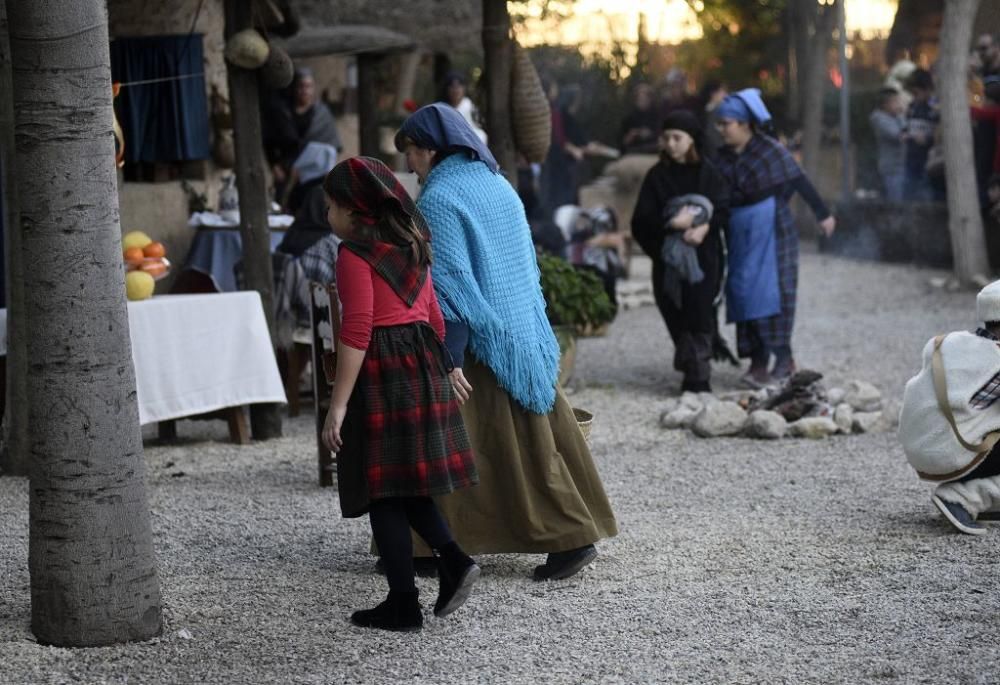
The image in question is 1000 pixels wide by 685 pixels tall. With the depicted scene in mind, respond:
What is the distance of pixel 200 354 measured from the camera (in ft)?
25.6

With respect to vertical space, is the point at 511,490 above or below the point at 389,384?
below

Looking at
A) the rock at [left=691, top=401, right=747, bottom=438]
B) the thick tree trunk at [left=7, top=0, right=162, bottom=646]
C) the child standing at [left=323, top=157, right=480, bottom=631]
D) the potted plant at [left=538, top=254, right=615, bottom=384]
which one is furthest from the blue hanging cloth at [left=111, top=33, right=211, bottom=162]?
the child standing at [left=323, top=157, right=480, bottom=631]

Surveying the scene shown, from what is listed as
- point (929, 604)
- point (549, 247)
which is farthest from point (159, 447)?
point (549, 247)

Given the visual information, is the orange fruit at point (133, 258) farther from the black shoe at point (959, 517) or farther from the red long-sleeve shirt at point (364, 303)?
the black shoe at point (959, 517)

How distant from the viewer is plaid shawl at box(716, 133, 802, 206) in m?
9.42

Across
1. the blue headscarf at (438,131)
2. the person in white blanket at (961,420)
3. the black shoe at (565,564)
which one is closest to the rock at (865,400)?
the person in white blanket at (961,420)

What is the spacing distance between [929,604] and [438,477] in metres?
1.64

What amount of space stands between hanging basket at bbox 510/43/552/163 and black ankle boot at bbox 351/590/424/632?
524 centimetres

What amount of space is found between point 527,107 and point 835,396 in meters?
2.60

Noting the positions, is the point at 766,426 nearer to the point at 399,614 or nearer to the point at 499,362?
the point at 499,362

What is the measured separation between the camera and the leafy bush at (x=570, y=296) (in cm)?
959

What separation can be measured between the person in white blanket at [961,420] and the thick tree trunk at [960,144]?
8837 millimetres

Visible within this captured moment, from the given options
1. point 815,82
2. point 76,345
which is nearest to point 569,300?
point 76,345

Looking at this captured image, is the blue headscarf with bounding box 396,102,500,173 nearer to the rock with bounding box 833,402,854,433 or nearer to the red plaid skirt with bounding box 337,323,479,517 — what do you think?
the red plaid skirt with bounding box 337,323,479,517
